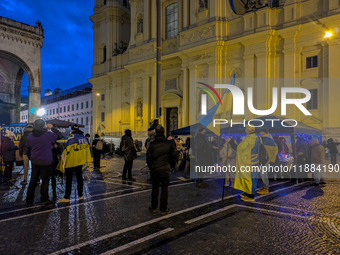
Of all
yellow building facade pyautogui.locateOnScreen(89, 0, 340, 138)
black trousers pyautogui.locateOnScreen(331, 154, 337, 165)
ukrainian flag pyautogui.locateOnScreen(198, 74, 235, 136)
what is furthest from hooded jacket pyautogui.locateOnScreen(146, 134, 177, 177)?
yellow building facade pyautogui.locateOnScreen(89, 0, 340, 138)

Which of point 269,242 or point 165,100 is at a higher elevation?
point 165,100

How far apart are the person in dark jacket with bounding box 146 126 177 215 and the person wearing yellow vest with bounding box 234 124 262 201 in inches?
88.2

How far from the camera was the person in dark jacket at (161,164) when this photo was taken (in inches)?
A: 229

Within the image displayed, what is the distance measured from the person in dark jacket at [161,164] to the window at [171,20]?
81.2 feet

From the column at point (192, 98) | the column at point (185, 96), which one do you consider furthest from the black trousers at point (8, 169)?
the column at point (185, 96)

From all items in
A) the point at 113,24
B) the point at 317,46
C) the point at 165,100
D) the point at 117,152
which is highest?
the point at 113,24

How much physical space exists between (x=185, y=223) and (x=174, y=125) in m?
23.8

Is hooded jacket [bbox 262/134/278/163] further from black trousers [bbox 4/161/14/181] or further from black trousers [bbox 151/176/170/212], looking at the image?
black trousers [bbox 4/161/14/181]

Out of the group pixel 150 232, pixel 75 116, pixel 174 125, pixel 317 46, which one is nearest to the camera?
pixel 150 232

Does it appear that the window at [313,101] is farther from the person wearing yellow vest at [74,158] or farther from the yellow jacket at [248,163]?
the person wearing yellow vest at [74,158]

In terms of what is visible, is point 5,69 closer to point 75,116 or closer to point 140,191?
point 75,116

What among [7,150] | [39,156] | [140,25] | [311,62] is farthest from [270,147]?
[140,25]

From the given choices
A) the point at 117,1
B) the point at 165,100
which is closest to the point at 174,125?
the point at 165,100

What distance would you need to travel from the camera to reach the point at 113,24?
35625mm
